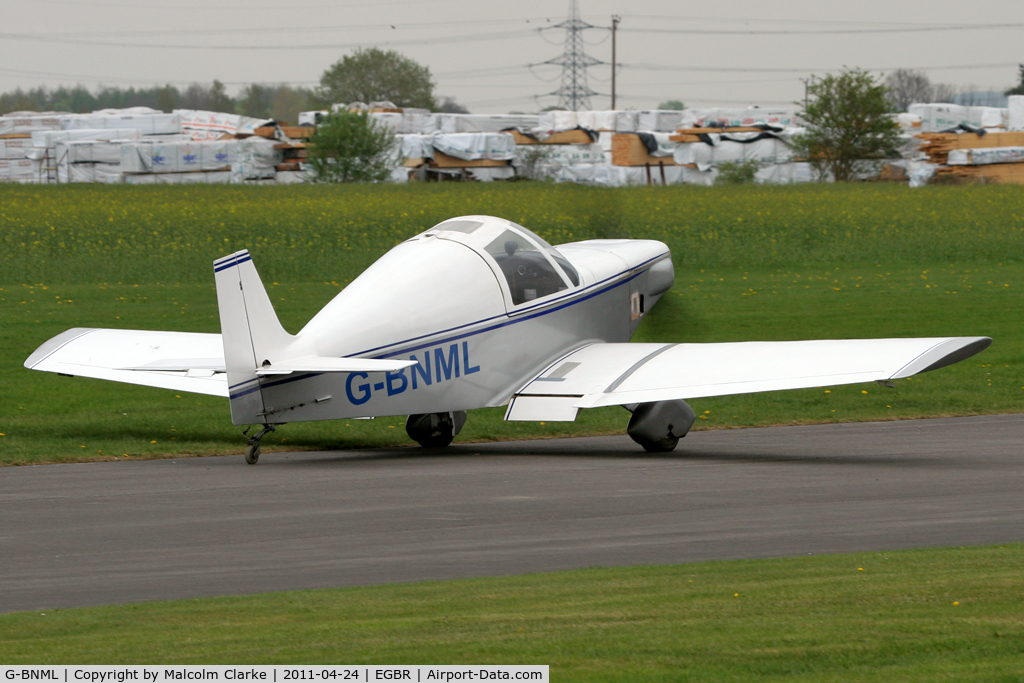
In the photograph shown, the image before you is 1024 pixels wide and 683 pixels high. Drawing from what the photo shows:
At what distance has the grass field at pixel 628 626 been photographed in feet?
18.7

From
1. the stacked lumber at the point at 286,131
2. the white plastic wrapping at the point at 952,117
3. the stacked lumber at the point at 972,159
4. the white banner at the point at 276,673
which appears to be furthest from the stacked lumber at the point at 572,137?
the white banner at the point at 276,673

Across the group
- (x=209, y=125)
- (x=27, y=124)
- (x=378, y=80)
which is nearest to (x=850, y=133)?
(x=209, y=125)

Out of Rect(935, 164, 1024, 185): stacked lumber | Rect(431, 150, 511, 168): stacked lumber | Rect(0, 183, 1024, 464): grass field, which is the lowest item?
Rect(0, 183, 1024, 464): grass field

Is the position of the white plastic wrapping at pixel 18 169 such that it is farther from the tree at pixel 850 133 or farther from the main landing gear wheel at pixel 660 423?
the main landing gear wheel at pixel 660 423

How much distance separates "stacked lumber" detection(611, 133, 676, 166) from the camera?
6925 centimetres

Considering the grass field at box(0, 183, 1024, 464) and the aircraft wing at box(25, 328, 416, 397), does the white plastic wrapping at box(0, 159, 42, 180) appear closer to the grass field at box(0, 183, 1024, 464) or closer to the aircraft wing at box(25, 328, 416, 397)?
the grass field at box(0, 183, 1024, 464)

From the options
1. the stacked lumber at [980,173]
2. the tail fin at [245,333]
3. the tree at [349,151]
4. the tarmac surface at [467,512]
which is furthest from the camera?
the tree at [349,151]

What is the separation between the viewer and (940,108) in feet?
279

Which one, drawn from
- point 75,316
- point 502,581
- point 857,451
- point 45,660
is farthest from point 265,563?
point 75,316

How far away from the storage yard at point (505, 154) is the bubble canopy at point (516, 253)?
51549 millimetres

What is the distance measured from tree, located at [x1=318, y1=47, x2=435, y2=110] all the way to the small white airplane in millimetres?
153873

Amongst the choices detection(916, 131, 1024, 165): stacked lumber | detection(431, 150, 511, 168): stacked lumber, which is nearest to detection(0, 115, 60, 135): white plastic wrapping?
detection(431, 150, 511, 168): stacked lumber

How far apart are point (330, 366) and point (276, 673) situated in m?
5.99

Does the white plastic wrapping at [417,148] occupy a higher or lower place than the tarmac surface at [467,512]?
higher
